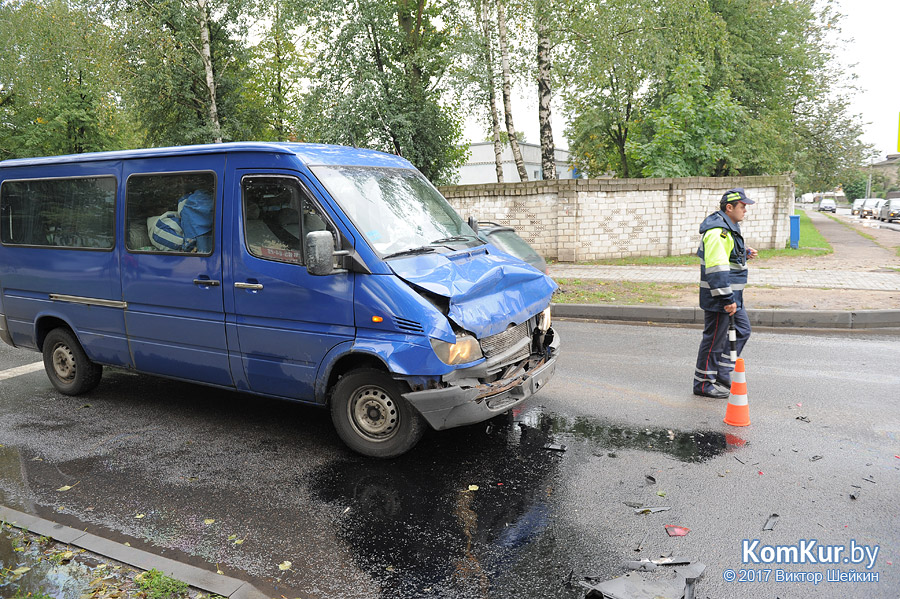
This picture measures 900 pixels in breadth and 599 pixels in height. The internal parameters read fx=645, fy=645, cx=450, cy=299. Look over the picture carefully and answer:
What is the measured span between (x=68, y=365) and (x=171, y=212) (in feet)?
7.94

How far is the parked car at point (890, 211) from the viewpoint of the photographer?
4472 cm

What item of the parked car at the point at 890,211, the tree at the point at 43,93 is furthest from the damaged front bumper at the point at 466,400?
the parked car at the point at 890,211

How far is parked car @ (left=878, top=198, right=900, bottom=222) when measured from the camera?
4472cm

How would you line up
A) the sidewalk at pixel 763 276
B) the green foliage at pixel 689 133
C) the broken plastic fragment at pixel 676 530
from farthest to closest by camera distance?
the green foliage at pixel 689 133, the sidewalk at pixel 763 276, the broken plastic fragment at pixel 676 530

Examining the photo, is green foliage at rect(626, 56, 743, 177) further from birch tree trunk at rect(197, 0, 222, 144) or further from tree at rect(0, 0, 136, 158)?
tree at rect(0, 0, 136, 158)

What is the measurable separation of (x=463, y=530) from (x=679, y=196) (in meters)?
15.6

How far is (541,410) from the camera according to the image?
6078 millimetres

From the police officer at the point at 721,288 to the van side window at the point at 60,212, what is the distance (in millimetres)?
5722

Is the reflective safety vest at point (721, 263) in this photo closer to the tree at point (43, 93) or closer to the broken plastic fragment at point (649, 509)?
the broken plastic fragment at point (649, 509)

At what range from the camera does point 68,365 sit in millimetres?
6805

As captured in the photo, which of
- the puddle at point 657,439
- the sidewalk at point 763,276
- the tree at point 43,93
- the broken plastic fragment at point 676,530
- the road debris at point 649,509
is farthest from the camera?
the tree at point 43,93

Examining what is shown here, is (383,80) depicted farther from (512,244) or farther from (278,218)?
(278,218)

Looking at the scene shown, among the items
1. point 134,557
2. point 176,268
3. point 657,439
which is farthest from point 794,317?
point 134,557

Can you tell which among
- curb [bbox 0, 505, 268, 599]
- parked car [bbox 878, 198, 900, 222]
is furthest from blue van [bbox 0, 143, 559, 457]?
parked car [bbox 878, 198, 900, 222]
